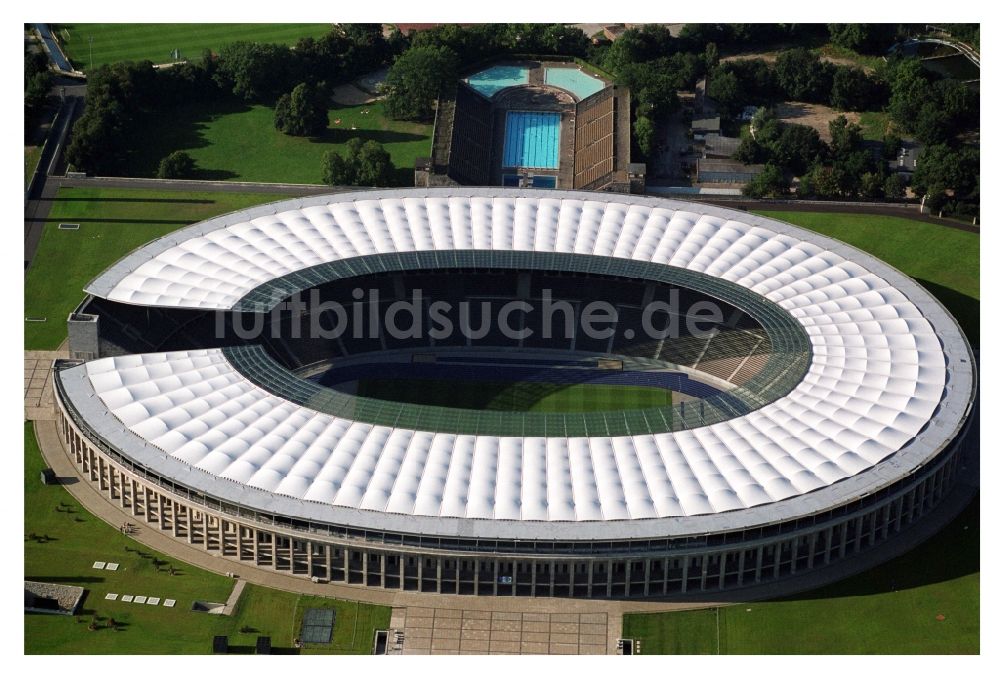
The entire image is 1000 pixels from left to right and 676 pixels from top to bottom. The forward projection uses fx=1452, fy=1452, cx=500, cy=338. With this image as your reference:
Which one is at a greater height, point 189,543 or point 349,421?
point 349,421

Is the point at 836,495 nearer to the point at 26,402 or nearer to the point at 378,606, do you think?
the point at 378,606

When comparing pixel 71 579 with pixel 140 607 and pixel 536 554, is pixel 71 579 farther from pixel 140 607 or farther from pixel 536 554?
pixel 536 554

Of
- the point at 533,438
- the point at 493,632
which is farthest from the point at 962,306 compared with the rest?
the point at 493,632

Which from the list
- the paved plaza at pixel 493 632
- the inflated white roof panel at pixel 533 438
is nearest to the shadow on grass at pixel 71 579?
the inflated white roof panel at pixel 533 438

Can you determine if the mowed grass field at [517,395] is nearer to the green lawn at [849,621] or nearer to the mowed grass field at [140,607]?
the mowed grass field at [140,607]

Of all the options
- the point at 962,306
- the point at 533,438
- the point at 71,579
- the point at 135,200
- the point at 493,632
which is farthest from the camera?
the point at 135,200

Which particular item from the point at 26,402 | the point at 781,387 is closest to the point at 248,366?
the point at 26,402
